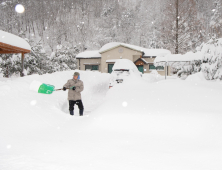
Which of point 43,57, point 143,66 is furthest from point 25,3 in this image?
point 143,66

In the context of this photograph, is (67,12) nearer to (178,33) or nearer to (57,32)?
(57,32)

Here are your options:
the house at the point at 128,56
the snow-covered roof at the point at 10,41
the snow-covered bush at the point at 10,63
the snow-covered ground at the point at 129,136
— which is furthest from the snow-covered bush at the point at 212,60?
the snow-covered bush at the point at 10,63

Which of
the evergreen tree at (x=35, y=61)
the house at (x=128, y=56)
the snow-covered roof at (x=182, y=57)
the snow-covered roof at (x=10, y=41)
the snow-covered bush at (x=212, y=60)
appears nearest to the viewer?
the snow-covered roof at (x=10, y=41)

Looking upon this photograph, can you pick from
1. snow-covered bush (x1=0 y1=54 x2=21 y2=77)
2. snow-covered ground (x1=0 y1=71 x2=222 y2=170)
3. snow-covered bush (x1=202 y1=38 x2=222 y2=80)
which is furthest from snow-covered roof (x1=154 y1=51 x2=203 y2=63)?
snow-covered bush (x1=0 y1=54 x2=21 y2=77)

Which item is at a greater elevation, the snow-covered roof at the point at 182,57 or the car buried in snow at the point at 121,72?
the snow-covered roof at the point at 182,57

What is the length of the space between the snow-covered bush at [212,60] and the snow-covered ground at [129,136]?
260 inches

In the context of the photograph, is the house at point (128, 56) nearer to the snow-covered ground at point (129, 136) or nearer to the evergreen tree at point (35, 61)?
the evergreen tree at point (35, 61)

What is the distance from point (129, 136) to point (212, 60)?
930 cm

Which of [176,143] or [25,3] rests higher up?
[25,3]

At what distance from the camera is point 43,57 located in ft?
79.8

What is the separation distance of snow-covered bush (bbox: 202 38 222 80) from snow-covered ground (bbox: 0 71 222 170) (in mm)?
6612

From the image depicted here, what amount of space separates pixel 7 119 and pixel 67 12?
65213 millimetres

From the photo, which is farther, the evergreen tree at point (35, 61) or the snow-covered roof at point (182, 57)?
the evergreen tree at point (35, 61)

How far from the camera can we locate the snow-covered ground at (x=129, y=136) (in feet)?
8.04
